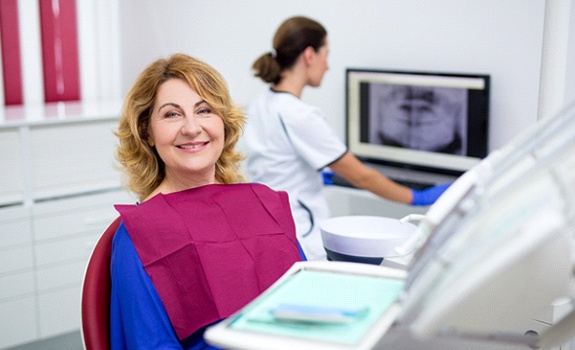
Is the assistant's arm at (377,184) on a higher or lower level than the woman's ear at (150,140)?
lower

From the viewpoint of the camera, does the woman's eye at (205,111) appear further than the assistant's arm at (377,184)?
No

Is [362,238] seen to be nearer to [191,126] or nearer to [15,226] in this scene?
[191,126]

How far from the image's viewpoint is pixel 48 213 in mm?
3020

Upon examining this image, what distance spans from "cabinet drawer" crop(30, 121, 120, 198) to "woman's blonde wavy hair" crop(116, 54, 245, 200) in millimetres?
1538

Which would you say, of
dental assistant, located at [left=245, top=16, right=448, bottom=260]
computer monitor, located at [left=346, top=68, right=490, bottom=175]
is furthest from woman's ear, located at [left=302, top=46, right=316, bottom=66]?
computer monitor, located at [left=346, top=68, right=490, bottom=175]

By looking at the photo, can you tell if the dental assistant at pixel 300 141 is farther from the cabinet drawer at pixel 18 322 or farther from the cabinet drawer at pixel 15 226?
the cabinet drawer at pixel 18 322

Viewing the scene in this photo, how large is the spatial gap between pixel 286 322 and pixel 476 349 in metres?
0.74

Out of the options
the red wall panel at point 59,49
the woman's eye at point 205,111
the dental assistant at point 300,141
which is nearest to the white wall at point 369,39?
the red wall panel at point 59,49

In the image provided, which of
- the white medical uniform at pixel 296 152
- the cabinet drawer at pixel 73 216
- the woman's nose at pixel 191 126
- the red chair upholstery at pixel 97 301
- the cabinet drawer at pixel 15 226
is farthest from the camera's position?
the cabinet drawer at pixel 73 216

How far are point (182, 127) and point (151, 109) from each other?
9 cm

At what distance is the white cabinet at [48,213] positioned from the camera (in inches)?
115

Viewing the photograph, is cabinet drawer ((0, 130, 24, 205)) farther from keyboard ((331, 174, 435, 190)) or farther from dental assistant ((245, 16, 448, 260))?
keyboard ((331, 174, 435, 190))

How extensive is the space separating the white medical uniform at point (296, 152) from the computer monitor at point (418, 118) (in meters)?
0.60

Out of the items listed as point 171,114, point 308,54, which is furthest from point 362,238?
point 308,54
